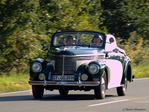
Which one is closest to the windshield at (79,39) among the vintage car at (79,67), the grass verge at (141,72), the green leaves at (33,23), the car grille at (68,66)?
the vintage car at (79,67)

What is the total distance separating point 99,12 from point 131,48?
2.80 meters

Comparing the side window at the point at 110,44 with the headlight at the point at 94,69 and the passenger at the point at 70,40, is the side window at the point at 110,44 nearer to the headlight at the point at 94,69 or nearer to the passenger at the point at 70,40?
the passenger at the point at 70,40

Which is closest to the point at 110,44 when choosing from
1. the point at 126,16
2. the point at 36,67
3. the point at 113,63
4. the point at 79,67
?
the point at 113,63

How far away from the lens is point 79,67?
39.6 ft

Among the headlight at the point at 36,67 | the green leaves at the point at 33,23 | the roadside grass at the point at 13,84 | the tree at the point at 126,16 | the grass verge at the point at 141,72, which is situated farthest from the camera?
the tree at the point at 126,16

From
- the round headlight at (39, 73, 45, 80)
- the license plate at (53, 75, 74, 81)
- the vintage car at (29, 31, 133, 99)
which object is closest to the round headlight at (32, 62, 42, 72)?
the vintage car at (29, 31, 133, 99)

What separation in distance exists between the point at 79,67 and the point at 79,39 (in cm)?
159

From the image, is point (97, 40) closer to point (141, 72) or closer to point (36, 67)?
point (36, 67)

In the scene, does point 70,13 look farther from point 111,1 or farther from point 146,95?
point 146,95

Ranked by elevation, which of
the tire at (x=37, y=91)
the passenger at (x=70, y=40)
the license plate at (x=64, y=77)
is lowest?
the tire at (x=37, y=91)

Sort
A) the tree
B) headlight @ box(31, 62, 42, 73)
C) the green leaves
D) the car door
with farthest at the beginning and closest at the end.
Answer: the tree, the green leaves, the car door, headlight @ box(31, 62, 42, 73)

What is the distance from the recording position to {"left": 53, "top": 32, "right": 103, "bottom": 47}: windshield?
43.8 feet

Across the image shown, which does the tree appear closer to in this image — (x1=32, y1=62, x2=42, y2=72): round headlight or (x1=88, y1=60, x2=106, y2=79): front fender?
(x1=32, y1=62, x2=42, y2=72): round headlight

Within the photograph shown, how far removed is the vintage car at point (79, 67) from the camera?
1180 centimetres
